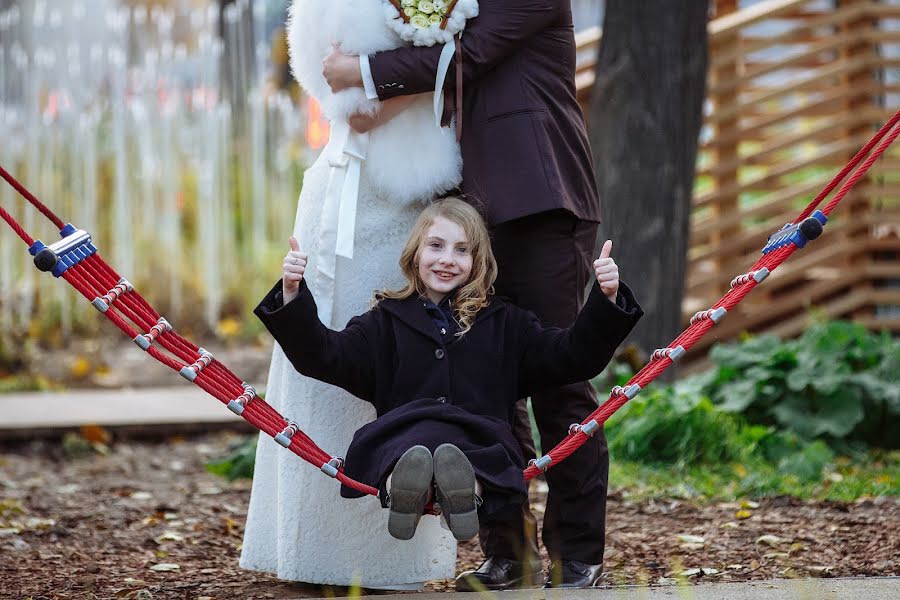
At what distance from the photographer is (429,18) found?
3.08 m

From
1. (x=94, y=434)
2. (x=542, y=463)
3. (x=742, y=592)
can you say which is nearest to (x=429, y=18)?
(x=542, y=463)

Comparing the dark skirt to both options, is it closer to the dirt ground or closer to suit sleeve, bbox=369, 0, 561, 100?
the dirt ground

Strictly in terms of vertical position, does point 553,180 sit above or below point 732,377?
above

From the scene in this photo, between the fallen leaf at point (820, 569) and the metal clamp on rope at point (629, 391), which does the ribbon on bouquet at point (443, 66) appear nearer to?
the metal clamp on rope at point (629, 391)

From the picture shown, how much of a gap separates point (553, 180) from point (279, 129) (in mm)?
6751

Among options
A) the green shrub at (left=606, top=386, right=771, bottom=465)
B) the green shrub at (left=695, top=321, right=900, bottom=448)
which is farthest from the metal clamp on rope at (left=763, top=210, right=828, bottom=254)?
the green shrub at (left=695, top=321, right=900, bottom=448)

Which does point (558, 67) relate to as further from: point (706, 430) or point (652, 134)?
point (652, 134)

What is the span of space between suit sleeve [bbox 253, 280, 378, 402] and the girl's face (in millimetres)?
183

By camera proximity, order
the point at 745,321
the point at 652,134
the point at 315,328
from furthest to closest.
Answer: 1. the point at 745,321
2. the point at 652,134
3. the point at 315,328

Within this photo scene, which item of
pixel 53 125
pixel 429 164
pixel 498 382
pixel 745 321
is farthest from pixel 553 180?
pixel 53 125

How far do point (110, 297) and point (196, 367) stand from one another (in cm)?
27

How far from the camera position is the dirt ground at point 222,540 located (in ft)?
11.1

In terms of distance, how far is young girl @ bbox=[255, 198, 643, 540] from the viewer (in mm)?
2715

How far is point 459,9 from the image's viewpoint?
307cm
